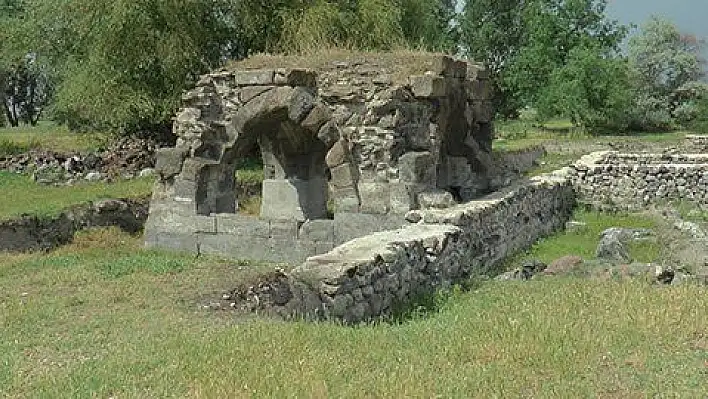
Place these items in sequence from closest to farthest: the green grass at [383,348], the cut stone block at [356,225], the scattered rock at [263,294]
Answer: the green grass at [383,348], the scattered rock at [263,294], the cut stone block at [356,225]

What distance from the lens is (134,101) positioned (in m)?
22.0

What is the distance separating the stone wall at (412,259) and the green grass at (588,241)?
1.07ft

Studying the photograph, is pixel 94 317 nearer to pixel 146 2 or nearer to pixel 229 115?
pixel 229 115

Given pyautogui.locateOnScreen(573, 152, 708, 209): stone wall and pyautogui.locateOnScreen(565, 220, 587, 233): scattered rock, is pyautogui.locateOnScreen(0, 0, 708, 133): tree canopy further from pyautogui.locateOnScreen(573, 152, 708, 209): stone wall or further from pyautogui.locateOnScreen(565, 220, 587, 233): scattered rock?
pyautogui.locateOnScreen(565, 220, 587, 233): scattered rock

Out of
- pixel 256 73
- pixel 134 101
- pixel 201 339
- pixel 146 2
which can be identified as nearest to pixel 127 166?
pixel 134 101

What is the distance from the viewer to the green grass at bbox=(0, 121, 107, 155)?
28764 mm

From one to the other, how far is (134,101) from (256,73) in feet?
32.7

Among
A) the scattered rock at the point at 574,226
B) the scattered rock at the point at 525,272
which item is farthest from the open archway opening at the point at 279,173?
the scattered rock at the point at 574,226

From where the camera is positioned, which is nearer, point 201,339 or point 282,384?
point 282,384

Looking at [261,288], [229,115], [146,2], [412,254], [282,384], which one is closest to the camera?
[282,384]

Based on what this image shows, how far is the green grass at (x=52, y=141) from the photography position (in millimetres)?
28764

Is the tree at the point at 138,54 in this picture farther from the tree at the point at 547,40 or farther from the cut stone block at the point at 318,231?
the tree at the point at 547,40

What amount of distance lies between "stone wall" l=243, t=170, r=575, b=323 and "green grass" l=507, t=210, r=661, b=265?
1.07ft

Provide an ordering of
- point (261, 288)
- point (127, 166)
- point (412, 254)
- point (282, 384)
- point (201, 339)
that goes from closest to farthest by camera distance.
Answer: point (282, 384) → point (201, 339) → point (412, 254) → point (261, 288) → point (127, 166)
